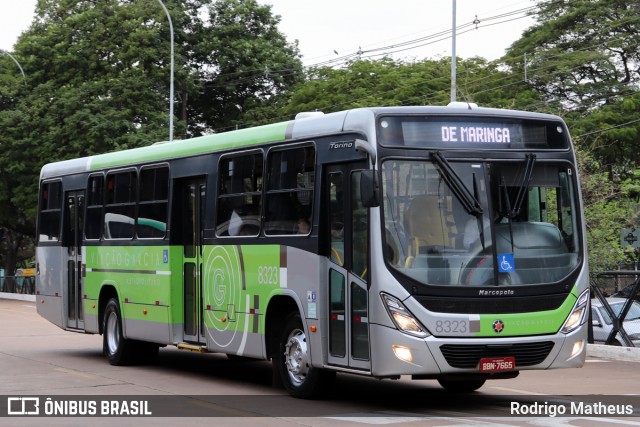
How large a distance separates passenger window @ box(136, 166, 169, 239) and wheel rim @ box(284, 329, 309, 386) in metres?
3.91

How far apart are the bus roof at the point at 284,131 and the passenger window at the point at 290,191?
0.80 feet

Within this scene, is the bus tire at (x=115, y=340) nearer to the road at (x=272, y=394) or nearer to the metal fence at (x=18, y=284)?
the road at (x=272, y=394)

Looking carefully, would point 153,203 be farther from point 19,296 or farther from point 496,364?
point 19,296

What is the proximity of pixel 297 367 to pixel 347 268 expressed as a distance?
166 centimetres

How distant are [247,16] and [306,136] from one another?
126 feet

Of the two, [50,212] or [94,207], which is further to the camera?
[50,212]

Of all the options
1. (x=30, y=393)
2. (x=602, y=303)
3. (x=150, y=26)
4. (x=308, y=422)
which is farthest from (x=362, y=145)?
(x=150, y=26)

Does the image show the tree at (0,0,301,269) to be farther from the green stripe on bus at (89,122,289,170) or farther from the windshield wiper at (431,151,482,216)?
the windshield wiper at (431,151,482,216)

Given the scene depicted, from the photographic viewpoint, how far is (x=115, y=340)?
18484mm

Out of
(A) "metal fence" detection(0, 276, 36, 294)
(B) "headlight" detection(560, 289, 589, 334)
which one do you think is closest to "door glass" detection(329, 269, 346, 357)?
(B) "headlight" detection(560, 289, 589, 334)

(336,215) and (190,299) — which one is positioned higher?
(336,215)

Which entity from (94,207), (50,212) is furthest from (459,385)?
(50,212)

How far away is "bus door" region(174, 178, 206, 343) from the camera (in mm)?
16000

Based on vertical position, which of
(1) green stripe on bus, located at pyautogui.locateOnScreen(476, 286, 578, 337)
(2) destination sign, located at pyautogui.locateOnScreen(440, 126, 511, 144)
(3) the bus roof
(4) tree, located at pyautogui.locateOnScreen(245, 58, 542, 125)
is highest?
(4) tree, located at pyautogui.locateOnScreen(245, 58, 542, 125)
